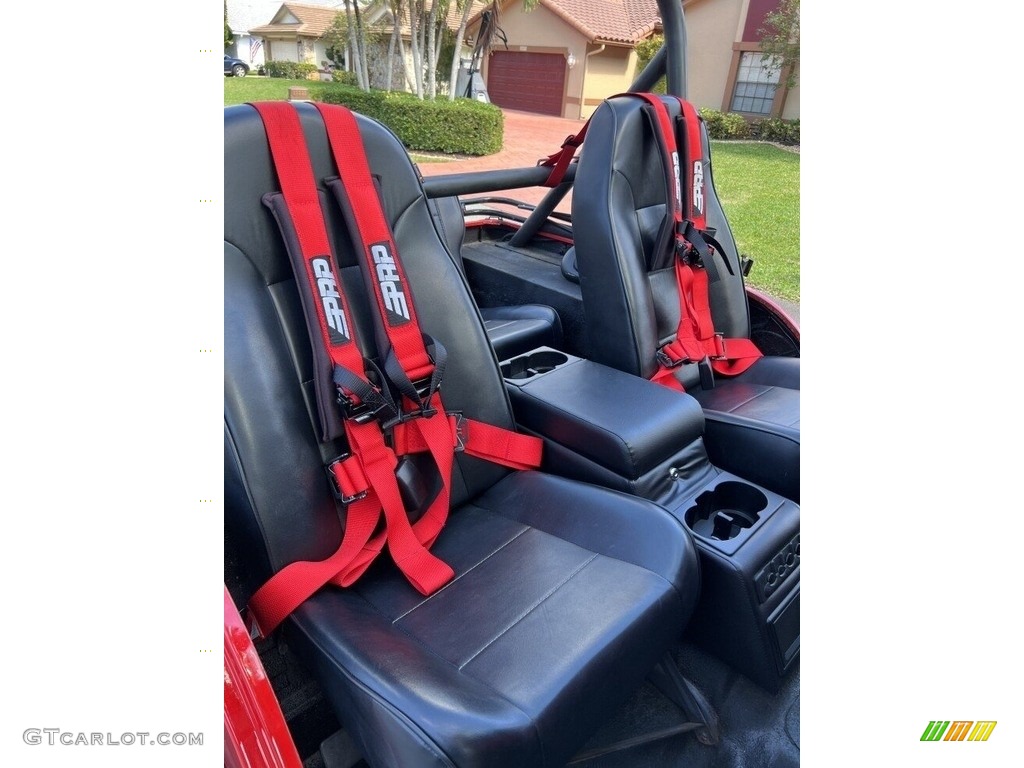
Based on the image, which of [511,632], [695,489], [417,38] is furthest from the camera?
[417,38]

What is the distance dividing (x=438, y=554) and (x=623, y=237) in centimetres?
103

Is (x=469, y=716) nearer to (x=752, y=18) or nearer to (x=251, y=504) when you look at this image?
(x=251, y=504)

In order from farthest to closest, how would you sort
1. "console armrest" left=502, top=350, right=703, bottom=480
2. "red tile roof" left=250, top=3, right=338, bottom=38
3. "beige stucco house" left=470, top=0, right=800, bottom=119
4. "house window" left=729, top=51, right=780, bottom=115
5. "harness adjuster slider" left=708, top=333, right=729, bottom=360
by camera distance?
"red tile roof" left=250, top=3, right=338, bottom=38 → "house window" left=729, top=51, right=780, bottom=115 → "beige stucco house" left=470, top=0, right=800, bottom=119 → "harness adjuster slider" left=708, top=333, right=729, bottom=360 → "console armrest" left=502, top=350, right=703, bottom=480

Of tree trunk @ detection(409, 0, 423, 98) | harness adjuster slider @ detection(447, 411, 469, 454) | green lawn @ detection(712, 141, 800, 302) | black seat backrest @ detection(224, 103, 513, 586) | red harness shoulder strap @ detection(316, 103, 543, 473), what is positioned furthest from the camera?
tree trunk @ detection(409, 0, 423, 98)

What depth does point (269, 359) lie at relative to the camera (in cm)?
116

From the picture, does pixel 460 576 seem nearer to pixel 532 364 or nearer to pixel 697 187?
pixel 532 364

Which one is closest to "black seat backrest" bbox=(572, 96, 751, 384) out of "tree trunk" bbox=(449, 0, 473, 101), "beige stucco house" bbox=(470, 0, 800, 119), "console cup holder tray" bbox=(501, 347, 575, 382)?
"console cup holder tray" bbox=(501, 347, 575, 382)

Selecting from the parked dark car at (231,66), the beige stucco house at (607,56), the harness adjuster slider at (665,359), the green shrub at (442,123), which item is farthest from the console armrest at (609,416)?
the green shrub at (442,123)

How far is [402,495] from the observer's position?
51.4 inches

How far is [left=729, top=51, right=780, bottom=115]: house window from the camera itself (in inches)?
163

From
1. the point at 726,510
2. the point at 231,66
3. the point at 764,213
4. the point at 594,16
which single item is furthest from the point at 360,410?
the point at 594,16

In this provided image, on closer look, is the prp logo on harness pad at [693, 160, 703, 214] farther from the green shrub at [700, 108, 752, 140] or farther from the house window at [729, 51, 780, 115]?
the green shrub at [700, 108, 752, 140]
